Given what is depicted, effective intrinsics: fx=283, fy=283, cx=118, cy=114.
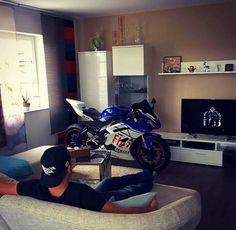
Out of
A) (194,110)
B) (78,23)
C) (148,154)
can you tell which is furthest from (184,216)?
(78,23)

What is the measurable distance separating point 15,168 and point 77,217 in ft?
5.10

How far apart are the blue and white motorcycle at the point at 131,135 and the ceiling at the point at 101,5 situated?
54.5 inches

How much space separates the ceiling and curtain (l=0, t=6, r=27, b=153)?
0.29 metres

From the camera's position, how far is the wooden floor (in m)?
2.50

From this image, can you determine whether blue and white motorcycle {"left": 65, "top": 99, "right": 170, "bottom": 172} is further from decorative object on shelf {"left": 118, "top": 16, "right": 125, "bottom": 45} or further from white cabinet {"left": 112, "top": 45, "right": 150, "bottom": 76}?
decorative object on shelf {"left": 118, "top": 16, "right": 125, "bottom": 45}

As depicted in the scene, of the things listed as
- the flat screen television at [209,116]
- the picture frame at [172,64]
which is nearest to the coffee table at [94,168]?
the flat screen television at [209,116]

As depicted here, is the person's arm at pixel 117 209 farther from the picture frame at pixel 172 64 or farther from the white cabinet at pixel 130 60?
the picture frame at pixel 172 64

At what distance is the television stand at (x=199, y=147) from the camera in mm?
3832

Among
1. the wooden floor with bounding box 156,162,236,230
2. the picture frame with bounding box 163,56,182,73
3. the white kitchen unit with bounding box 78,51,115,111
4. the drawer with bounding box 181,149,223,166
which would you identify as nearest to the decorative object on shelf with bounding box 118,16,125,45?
the white kitchen unit with bounding box 78,51,115,111

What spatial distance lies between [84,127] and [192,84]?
1.81 m

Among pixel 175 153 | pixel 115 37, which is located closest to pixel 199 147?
pixel 175 153

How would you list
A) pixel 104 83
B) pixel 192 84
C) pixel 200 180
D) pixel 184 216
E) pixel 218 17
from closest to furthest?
pixel 184 216 < pixel 200 180 < pixel 218 17 < pixel 192 84 < pixel 104 83

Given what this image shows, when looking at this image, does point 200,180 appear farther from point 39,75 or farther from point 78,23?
point 78,23

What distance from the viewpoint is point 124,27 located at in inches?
187
